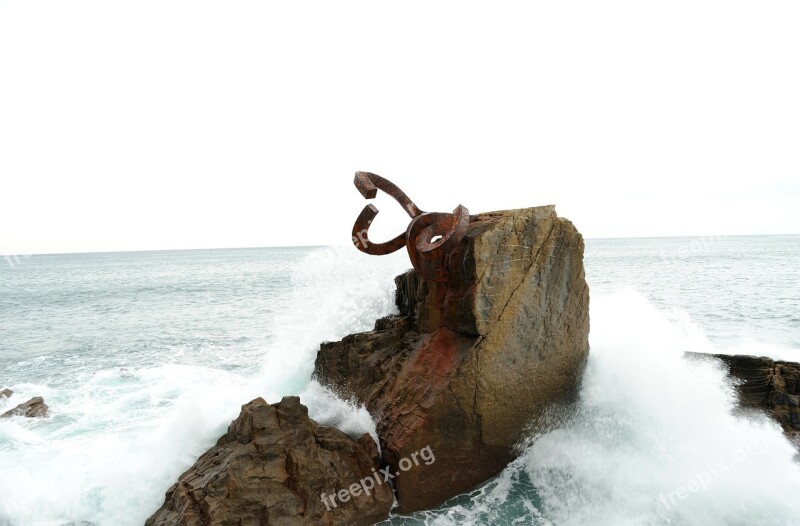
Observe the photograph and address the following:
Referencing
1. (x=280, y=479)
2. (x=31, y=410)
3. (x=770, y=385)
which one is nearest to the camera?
(x=280, y=479)

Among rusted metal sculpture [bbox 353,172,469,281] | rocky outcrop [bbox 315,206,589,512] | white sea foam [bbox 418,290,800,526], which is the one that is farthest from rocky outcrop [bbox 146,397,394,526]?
rusted metal sculpture [bbox 353,172,469,281]

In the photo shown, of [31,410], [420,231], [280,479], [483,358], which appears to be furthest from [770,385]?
[31,410]

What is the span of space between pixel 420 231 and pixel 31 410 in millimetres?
7187

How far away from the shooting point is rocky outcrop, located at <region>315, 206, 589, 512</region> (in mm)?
4375

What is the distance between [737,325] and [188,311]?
20.0 meters

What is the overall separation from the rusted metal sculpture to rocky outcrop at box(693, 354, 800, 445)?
335cm

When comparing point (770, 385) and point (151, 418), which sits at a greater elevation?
point (770, 385)

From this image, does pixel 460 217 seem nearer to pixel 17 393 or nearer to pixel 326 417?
pixel 326 417

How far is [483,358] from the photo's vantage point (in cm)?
437

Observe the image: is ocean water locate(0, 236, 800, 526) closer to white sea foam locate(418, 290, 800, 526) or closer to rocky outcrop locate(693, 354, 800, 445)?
white sea foam locate(418, 290, 800, 526)

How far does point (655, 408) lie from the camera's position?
4898 millimetres

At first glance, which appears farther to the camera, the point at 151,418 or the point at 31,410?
the point at 31,410

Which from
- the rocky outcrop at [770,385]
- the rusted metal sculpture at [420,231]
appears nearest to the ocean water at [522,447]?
the rocky outcrop at [770,385]

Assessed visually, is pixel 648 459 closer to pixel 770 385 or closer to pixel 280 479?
pixel 770 385
